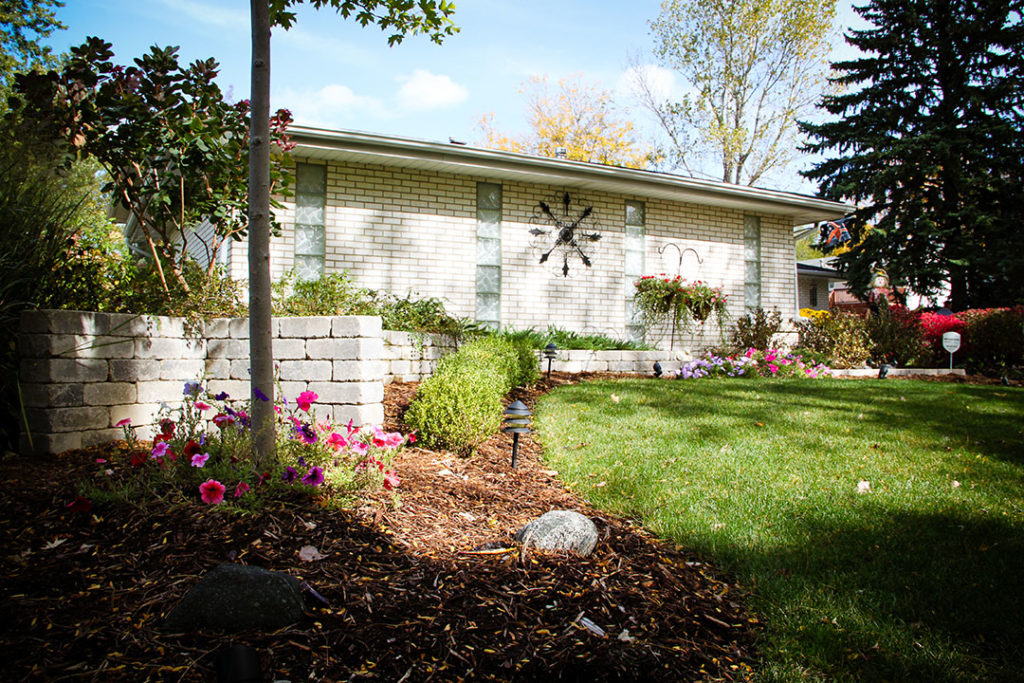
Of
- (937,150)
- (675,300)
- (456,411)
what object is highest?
(937,150)

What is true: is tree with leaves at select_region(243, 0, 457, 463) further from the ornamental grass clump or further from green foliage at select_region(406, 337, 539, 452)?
green foliage at select_region(406, 337, 539, 452)

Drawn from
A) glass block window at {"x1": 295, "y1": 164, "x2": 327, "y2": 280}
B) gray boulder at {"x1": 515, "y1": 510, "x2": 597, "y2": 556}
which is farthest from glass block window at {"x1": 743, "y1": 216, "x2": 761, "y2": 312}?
gray boulder at {"x1": 515, "y1": 510, "x2": 597, "y2": 556}

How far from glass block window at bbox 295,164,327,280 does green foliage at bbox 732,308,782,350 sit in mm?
7359

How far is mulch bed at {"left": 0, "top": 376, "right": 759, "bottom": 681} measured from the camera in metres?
1.90

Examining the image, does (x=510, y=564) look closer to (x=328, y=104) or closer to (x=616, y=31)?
(x=616, y=31)

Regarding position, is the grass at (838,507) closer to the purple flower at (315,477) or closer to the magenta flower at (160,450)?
the purple flower at (315,477)

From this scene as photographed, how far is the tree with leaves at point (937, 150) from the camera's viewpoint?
1430cm

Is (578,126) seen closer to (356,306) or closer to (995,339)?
(995,339)

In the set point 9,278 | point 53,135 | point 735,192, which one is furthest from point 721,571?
point 735,192

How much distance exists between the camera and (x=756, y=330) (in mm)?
10664

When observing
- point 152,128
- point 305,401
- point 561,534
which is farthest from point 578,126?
point 561,534

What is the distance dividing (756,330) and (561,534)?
8900mm

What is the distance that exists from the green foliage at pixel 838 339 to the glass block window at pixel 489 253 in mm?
5933

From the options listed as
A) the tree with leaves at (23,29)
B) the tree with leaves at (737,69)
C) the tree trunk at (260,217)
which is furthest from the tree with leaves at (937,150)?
the tree with leaves at (23,29)
